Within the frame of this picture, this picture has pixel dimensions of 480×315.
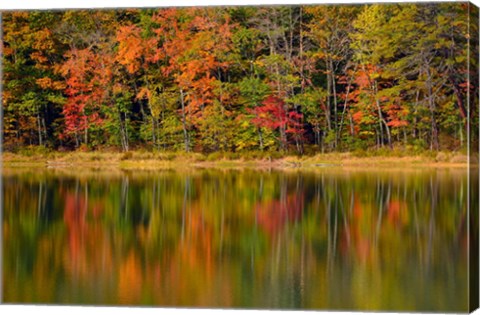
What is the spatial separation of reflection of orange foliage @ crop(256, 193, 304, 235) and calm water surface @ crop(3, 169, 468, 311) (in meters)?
0.02

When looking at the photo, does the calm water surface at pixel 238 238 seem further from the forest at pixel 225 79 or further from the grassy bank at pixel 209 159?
the forest at pixel 225 79

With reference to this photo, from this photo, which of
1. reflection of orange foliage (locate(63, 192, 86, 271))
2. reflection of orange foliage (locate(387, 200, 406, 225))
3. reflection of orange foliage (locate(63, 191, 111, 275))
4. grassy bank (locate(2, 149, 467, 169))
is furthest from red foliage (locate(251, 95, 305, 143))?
reflection of orange foliage (locate(63, 192, 86, 271))

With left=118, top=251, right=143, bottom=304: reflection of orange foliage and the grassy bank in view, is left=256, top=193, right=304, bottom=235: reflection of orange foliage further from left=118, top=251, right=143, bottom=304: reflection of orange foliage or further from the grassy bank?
left=118, top=251, right=143, bottom=304: reflection of orange foliage

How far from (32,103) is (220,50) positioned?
2171 mm

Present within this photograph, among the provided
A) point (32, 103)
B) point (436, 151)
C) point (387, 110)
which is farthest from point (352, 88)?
point (32, 103)

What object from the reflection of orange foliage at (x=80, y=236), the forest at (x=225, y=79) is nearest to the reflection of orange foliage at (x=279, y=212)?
the forest at (x=225, y=79)

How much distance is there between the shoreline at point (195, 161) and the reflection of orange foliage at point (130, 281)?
4.25ft

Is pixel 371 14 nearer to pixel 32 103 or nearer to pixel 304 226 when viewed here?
pixel 304 226

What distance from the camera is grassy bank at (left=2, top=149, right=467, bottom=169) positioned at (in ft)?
41.4

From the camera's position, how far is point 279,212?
12578 mm

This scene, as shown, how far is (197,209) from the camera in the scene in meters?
12.6

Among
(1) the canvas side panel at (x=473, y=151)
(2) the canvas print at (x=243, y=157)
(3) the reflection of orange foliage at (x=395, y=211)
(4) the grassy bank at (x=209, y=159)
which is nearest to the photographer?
(1) the canvas side panel at (x=473, y=151)

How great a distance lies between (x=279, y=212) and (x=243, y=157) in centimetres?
91

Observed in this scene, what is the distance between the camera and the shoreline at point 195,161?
12.7 metres
